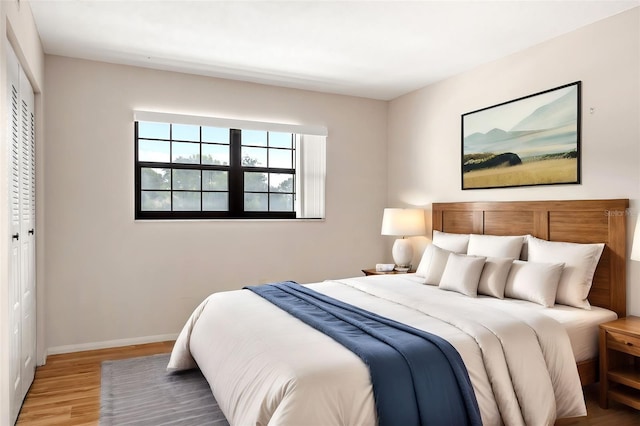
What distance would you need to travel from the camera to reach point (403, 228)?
4.61m

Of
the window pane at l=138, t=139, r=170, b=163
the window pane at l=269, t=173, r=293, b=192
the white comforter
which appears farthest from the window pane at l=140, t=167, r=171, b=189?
the white comforter

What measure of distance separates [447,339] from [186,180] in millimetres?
3153

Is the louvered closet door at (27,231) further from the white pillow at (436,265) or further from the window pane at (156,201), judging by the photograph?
the white pillow at (436,265)

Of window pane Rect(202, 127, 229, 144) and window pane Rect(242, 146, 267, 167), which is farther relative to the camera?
window pane Rect(242, 146, 267, 167)

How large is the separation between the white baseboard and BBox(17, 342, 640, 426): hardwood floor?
0.09 metres

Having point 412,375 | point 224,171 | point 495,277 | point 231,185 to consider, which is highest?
point 224,171

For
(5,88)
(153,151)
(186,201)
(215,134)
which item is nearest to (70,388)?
(186,201)

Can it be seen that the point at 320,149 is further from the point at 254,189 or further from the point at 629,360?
the point at 629,360

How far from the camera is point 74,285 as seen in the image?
3941 millimetres

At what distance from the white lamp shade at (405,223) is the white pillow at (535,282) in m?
1.47

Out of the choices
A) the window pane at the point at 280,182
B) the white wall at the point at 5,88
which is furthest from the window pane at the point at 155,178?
the white wall at the point at 5,88

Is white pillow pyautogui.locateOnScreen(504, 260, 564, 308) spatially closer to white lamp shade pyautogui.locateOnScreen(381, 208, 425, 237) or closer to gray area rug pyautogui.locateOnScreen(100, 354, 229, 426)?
white lamp shade pyautogui.locateOnScreen(381, 208, 425, 237)

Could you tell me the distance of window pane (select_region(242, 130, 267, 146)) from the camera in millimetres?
4703

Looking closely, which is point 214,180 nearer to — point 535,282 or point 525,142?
point 525,142
